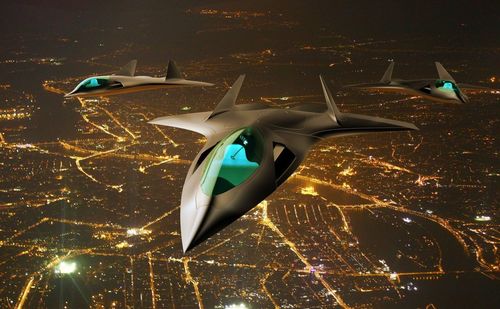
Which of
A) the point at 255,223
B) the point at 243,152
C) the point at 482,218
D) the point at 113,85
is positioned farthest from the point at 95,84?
the point at 482,218

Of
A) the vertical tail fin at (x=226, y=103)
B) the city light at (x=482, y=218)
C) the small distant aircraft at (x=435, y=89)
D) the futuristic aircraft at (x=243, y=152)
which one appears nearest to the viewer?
the futuristic aircraft at (x=243, y=152)

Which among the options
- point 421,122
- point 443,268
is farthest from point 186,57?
point 443,268

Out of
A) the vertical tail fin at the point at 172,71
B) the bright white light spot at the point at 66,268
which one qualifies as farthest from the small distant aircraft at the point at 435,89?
the bright white light spot at the point at 66,268

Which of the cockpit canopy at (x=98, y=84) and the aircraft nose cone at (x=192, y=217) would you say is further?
the cockpit canopy at (x=98, y=84)

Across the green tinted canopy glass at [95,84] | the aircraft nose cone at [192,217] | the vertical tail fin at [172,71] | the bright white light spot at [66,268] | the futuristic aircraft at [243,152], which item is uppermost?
the futuristic aircraft at [243,152]

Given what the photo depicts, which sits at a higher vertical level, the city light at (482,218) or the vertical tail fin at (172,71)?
the vertical tail fin at (172,71)

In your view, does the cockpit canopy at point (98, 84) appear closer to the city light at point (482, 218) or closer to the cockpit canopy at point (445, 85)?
the cockpit canopy at point (445, 85)

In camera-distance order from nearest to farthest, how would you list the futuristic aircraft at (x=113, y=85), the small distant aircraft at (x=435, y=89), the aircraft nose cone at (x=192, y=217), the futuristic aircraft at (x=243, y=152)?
the aircraft nose cone at (x=192, y=217) → the futuristic aircraft at (x=243, y=152) → the futuristic aircraft at (x=113, y=85) → the small distant aircraft at (x=435, y=89)
